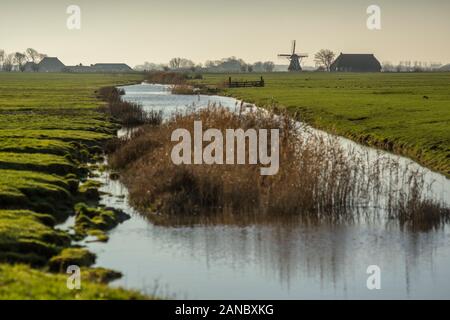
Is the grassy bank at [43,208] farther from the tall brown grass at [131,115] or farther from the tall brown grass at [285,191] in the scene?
the tall brown grass at [131,115]

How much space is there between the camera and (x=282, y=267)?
18.0 metres

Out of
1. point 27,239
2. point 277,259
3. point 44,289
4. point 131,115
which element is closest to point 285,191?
point 277,259

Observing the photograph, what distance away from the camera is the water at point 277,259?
53.4 ft

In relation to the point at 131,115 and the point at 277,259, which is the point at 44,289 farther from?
the point at 131,115

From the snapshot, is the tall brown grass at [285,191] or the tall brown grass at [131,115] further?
the tall brown grass at [131,115]

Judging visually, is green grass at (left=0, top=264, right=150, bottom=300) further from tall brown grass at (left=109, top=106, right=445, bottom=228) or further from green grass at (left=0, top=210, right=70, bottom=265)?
tall brown grass at (left=109, top=106, right=445, bottom=228)

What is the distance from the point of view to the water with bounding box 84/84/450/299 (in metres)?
16.3

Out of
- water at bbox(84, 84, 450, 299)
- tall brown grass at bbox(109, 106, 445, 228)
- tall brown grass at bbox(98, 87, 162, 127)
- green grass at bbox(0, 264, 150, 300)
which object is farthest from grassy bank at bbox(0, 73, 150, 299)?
tall brown grass at bbox(98, 87, 162, 127)

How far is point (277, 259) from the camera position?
60.8 feet

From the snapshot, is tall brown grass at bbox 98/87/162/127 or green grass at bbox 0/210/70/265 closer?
green grass at bbox 0/210/70/265

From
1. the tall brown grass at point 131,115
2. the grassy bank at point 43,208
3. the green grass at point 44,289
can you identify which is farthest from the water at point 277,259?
the tall brown grass at point 131,115
